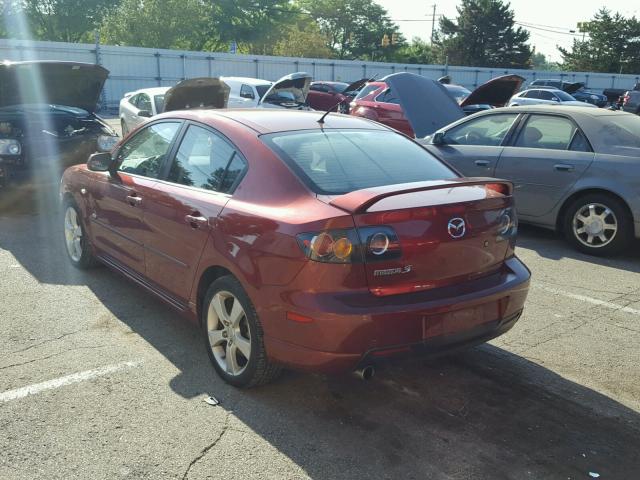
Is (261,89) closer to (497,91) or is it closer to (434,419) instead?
(497,91)

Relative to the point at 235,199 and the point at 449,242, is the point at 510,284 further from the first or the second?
the point at 235,199

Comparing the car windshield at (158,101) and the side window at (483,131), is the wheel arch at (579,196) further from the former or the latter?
the car windshield at (158,101)

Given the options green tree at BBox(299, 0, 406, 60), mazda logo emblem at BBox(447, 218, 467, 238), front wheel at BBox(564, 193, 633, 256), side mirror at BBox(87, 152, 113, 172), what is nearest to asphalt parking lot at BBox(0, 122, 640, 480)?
mazda logo emblem at BBox(447, 218, 467, 238)

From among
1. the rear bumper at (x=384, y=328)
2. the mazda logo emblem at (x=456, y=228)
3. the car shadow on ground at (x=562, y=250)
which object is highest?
→ the mazda logo emblem at (x=456, y=228)

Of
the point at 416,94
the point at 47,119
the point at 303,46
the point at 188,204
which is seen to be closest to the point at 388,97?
the point at 416,94

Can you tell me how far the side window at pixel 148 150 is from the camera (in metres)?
4.28

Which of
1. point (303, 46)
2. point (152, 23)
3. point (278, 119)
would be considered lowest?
point (278, 119)

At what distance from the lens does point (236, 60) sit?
3319 centimetres

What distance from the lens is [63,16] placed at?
56219mm

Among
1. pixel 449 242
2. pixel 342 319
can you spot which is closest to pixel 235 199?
pixel 342 319

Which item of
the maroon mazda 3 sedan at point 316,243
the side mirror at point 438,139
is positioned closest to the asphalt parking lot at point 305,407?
the maroon mazda 3 sedan at point 316,243

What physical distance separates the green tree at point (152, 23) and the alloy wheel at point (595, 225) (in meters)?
50.4

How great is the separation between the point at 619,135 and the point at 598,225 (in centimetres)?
100

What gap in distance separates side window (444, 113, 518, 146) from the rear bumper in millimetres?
4571
